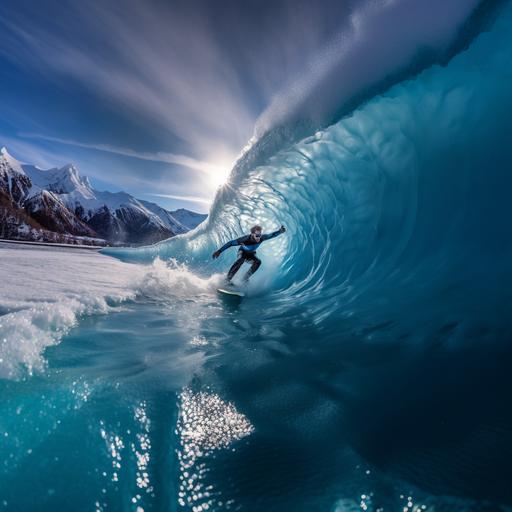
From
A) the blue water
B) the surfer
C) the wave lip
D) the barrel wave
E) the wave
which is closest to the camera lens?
the blue water

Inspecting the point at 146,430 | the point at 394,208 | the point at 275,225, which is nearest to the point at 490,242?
the point at 394,208

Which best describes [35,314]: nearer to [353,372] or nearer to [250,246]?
[353,372]

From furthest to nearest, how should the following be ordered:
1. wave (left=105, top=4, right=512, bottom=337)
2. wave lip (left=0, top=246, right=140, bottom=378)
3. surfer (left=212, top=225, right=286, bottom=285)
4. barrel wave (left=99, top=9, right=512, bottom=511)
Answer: surfer (left=212, top=225, right=286, bottom=285), wave (left=105, top=4, right=512, bottom=337), wave lip (left=0, top=246, right=140, bottom=378), barrel wave (left=99, top=9, right=512, bottom=511)

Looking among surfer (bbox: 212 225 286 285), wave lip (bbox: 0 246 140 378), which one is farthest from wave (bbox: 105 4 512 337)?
wave lip (bbox: 0 246 140 378)

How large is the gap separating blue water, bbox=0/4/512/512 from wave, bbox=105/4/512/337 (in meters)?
0.03

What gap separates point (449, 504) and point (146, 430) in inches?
59.2

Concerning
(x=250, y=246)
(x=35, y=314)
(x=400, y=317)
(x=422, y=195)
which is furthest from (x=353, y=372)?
(x=250, y=246)

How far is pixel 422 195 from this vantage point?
15.4 feet

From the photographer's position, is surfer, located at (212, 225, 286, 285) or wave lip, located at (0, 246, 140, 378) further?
surfer, located at (212, 225, 286, 285)

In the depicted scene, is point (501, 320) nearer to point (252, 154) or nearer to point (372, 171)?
point (372, 171)

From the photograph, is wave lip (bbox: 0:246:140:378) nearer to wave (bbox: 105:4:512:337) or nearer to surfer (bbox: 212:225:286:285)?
wave (bbox: 105:4:512:337)

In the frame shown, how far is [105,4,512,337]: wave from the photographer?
342 cm

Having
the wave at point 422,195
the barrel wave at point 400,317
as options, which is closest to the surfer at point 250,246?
the barrel wave at point 400,317

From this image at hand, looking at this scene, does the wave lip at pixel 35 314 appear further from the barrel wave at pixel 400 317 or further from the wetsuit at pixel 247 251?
the wetsuit at pixel 247 251
